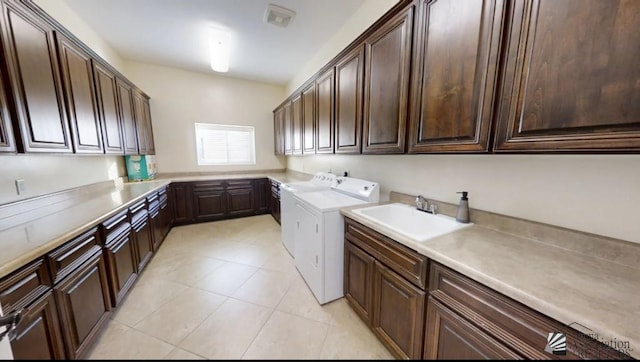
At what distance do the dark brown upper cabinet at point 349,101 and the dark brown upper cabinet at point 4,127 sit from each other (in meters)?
2.22

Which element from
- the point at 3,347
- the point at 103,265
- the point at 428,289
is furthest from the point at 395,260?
the point at 103,265

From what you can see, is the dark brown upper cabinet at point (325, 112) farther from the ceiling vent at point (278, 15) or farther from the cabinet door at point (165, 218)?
the cabinet door at point (165, 218)

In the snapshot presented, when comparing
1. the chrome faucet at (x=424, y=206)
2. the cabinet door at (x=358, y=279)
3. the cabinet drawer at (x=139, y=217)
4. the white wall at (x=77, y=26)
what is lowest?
the cabinet door at (x=358, y=279)

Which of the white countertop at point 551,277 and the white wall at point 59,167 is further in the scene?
the white wall at point 59,167

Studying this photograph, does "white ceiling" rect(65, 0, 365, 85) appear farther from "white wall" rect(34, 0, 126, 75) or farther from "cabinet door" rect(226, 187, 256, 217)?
"cabinet door" rect(226, 187, 256, 217)

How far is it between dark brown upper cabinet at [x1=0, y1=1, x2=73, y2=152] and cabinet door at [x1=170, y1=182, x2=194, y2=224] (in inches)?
80.7

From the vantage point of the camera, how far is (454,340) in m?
0.90

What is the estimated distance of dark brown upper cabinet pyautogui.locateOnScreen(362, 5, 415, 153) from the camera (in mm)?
1356

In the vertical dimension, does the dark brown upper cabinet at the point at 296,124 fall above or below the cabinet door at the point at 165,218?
above

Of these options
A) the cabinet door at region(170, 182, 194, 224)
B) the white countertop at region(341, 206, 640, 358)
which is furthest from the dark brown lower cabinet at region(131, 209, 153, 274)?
the white countertop at region(341, 206, 640, 358)

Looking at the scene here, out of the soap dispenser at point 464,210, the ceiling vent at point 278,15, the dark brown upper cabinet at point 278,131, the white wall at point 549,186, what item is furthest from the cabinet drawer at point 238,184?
the soap dispenser at point 464,210

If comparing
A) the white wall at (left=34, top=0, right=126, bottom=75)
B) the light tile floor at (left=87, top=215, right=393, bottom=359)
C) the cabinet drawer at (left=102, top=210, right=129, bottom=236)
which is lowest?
the light tile floor at (left=87, top=215, right=393, bottom=359)

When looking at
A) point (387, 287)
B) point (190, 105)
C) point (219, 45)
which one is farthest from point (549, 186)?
point (190, 105)

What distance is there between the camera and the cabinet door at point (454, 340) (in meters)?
0.77
